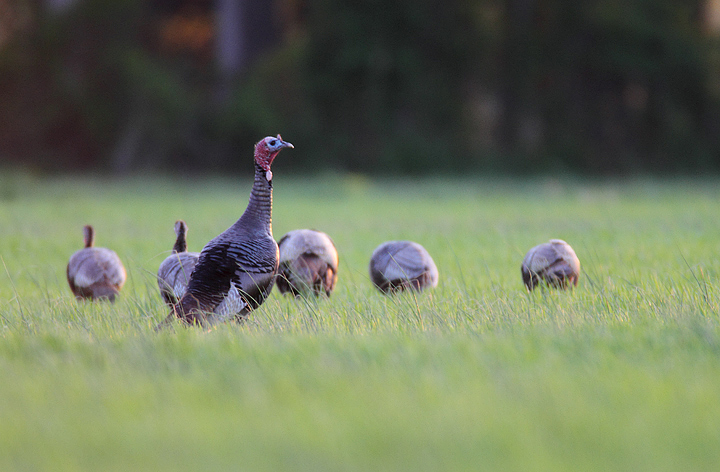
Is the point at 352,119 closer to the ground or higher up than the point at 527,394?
higher up

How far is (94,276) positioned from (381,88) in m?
12.7

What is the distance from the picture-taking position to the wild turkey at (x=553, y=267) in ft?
12.8

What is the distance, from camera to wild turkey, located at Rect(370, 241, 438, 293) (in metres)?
3.98

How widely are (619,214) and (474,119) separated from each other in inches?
364

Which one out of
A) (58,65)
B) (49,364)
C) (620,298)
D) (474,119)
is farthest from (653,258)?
(58,65)

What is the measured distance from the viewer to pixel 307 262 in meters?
3.87

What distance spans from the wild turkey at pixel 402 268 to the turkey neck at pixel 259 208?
944 mm

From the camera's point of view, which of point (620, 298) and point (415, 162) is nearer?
point (620, 298)

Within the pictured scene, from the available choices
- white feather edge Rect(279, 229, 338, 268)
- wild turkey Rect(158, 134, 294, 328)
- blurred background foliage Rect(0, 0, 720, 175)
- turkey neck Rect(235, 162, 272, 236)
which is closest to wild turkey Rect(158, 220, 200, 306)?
wild turkey Rect(158, 134, 294, 328)

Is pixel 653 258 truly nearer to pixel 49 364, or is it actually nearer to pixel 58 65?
pixel 49 364

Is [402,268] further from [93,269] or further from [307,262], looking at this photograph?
[93,269]

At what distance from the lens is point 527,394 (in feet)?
7.00

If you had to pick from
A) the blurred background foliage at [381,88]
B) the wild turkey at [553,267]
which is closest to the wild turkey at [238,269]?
the wild turkey at [553,267]

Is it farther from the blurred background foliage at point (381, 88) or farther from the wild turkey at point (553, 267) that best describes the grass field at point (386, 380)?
the blurred background foliage at point (381, 88)
